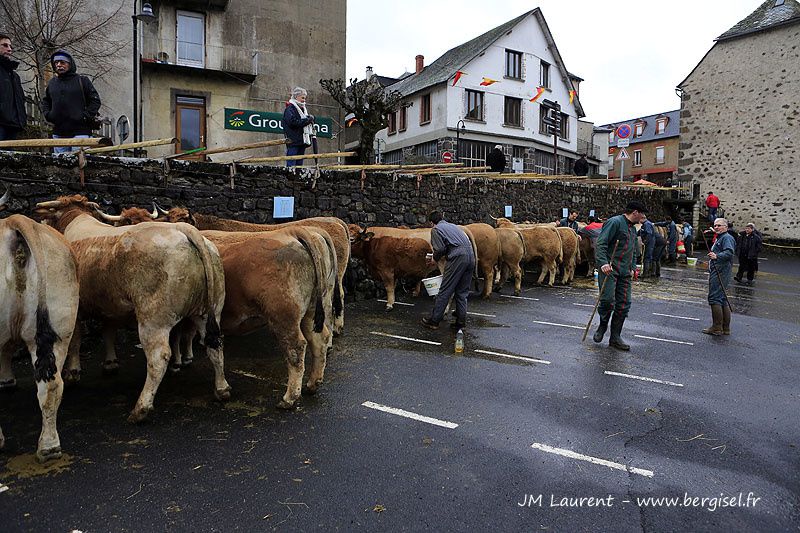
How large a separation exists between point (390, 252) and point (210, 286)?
5722mm

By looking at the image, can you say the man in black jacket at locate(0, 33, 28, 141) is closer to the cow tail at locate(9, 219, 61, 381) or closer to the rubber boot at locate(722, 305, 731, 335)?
the cow tail at locate(9, 219, 61, 381)

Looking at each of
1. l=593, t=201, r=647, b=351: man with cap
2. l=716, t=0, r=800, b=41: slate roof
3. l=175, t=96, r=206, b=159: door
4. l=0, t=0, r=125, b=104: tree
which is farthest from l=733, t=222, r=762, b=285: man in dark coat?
l=0, t=0, r=125, b=104: tree

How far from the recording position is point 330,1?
66.1 ft

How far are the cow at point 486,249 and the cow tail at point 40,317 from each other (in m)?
8.88

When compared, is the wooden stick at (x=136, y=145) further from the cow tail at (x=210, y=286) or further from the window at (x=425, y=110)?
the window at (x=425, y=110)

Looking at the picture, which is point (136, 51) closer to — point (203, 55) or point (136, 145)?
point (203, 55)

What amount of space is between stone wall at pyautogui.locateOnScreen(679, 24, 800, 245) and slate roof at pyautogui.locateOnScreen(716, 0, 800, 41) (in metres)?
0.34

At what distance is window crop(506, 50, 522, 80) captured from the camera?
32375 mm

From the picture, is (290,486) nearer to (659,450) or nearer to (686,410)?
(659,450)

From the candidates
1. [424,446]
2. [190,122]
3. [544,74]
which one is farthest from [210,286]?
[544,74]

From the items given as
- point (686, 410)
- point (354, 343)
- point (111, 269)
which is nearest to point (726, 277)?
point (686, 410)

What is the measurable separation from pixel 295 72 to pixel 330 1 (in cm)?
317

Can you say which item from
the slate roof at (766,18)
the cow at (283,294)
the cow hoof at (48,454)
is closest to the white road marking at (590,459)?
the cow at (283,294)

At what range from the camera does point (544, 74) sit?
3431cm
